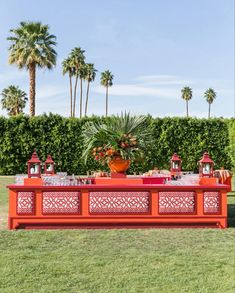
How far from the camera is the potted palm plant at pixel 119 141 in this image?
977 centimetres

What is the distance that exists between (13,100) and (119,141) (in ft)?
180

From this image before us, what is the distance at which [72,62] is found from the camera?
5550 centimetres

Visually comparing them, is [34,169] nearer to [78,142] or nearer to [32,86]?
[78,142]

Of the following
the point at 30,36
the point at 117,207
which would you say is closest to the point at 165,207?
the point at 117,207

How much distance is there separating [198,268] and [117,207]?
3.19 meters

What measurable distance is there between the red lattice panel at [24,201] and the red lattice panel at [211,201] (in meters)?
3.34

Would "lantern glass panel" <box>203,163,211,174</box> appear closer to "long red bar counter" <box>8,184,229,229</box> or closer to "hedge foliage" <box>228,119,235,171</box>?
"long red bar counter" <box>8,184,229,229</box>

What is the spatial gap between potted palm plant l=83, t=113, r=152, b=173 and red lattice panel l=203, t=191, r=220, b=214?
1872 mm

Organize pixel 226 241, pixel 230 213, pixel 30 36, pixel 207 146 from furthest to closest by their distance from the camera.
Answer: pixel 30 36, pixel 207 146, pixel 230 213, pixel 226 241

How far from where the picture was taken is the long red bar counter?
8.55 m

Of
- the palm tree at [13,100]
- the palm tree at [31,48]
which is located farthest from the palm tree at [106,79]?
the palm tree at [31,48]

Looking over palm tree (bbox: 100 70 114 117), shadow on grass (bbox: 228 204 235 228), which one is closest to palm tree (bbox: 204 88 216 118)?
palm tree (bbox: 100 70 114 117)

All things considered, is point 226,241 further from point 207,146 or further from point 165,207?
point 207,146

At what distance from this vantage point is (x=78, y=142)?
75.3ft
